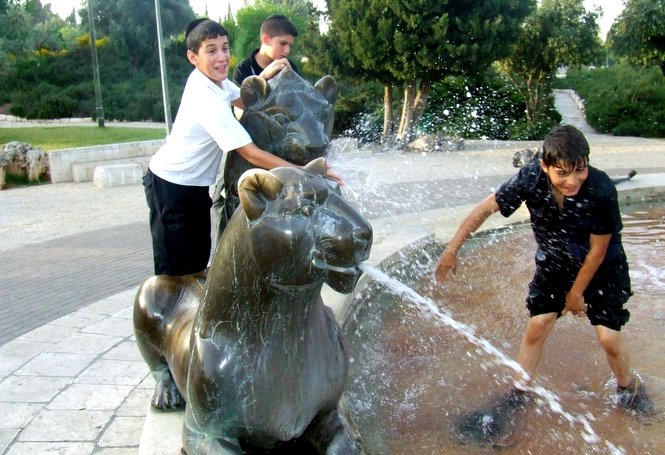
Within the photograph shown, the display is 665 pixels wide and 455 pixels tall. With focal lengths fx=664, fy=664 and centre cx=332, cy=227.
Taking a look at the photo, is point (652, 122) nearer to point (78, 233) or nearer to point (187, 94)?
point (78, 233)

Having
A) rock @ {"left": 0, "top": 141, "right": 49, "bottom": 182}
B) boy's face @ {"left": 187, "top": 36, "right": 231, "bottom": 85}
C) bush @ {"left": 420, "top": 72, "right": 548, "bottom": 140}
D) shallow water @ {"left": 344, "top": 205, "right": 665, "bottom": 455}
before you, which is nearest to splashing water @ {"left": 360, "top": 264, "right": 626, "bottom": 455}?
shallow water @ {"left": 344, "top": 205, "right": 665, "bottom": 455}

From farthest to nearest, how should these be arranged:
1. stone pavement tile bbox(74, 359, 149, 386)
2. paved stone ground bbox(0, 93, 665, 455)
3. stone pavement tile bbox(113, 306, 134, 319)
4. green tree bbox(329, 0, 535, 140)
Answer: green tree bbox(329, 0, 535, 140) < stone pavement tile bbox(113, 306, 134, 319) < stone pavement tile bbox(74, 359, 149, 386) < paved stone ground bbox(0, 93, 665, 455)

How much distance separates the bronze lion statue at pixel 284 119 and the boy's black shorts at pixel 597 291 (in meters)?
1.49

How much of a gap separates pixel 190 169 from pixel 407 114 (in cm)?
1856

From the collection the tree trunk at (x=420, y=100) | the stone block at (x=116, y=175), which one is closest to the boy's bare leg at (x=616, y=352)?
the stone block at (x=116, y=175)

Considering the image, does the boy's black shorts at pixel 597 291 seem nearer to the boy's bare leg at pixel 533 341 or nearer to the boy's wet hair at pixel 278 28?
the boy's bare leg at pixel 533 341

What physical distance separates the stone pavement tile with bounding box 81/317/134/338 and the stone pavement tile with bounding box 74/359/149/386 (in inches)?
22.8

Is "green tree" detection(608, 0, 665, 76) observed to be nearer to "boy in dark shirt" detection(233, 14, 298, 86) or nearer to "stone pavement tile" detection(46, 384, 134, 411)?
"boy in dark shirt" detection(233, 14, 298, 86)

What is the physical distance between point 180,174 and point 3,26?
2621 centimetres

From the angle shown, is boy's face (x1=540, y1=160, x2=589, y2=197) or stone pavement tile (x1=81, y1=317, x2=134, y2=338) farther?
stone pavement tile (x1=81, y1=317, x2=134, y2=338)

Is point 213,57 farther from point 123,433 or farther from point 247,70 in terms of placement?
point 123,433

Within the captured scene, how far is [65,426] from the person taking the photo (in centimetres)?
342

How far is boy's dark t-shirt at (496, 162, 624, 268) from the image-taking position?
329 centimetres

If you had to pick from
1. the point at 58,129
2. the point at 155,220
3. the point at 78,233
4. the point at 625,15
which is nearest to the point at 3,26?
the point at 58,129
